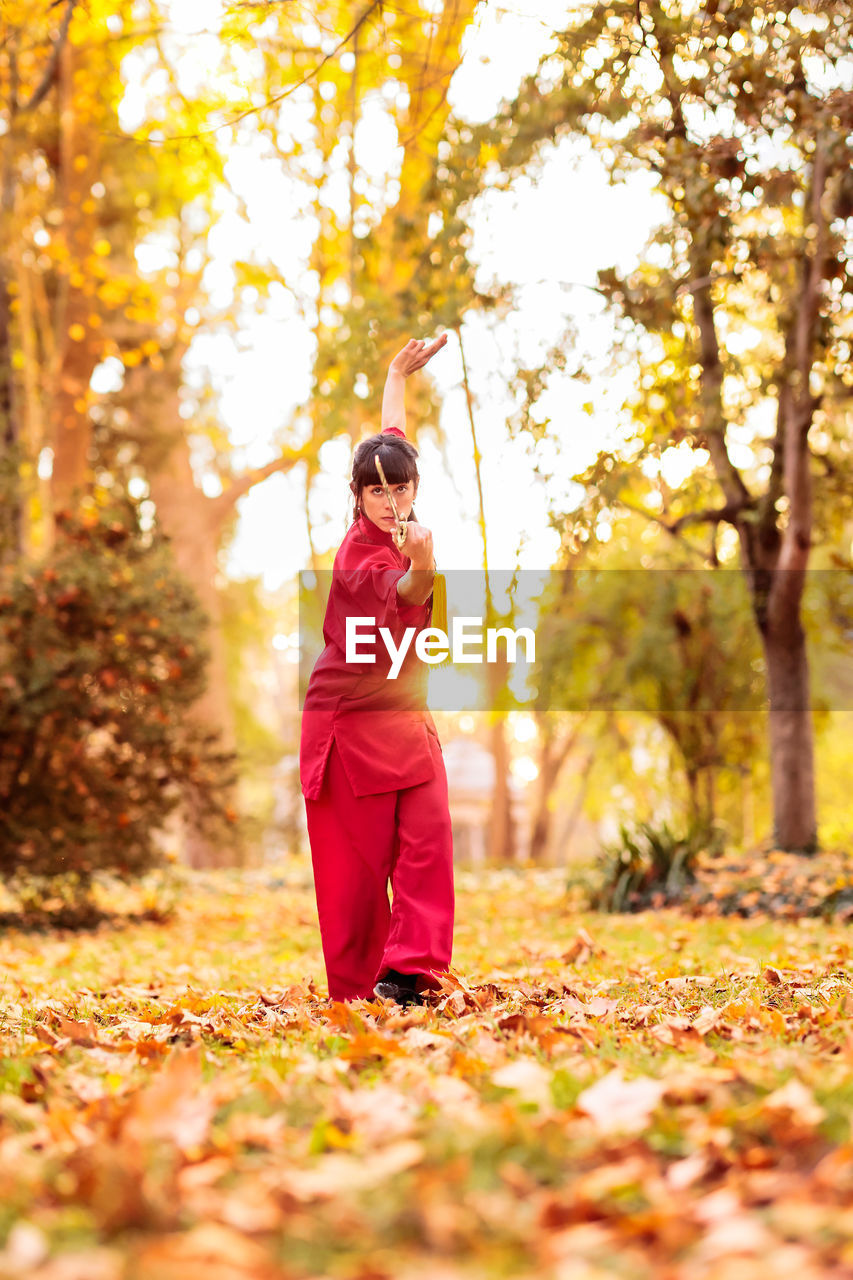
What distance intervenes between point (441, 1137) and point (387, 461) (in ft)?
7.97

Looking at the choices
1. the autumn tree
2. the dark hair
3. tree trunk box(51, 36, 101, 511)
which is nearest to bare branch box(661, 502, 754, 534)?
the autumn tree

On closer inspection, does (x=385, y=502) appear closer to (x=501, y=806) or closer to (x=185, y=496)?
(x=501, y=806)

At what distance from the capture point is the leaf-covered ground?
1.75m

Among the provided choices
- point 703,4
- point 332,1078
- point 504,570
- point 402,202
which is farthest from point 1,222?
point 332,1078

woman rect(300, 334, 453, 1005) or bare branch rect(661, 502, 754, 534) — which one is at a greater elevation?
bare branch rect(661, 502, 754, 534)

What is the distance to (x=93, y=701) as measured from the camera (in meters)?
9.45

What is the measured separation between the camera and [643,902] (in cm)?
932

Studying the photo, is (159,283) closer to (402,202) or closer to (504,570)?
(402,202)

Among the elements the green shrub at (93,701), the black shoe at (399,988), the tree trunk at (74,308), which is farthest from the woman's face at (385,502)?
the tree trunk at (74,308)

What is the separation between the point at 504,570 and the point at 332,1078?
554 cm

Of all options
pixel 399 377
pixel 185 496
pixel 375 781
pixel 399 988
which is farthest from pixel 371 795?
pixel 185 496

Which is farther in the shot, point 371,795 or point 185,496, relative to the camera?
point 185,496

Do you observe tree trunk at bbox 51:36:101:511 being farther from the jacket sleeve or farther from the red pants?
the red pants

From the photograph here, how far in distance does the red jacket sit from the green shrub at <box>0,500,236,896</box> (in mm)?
5437
